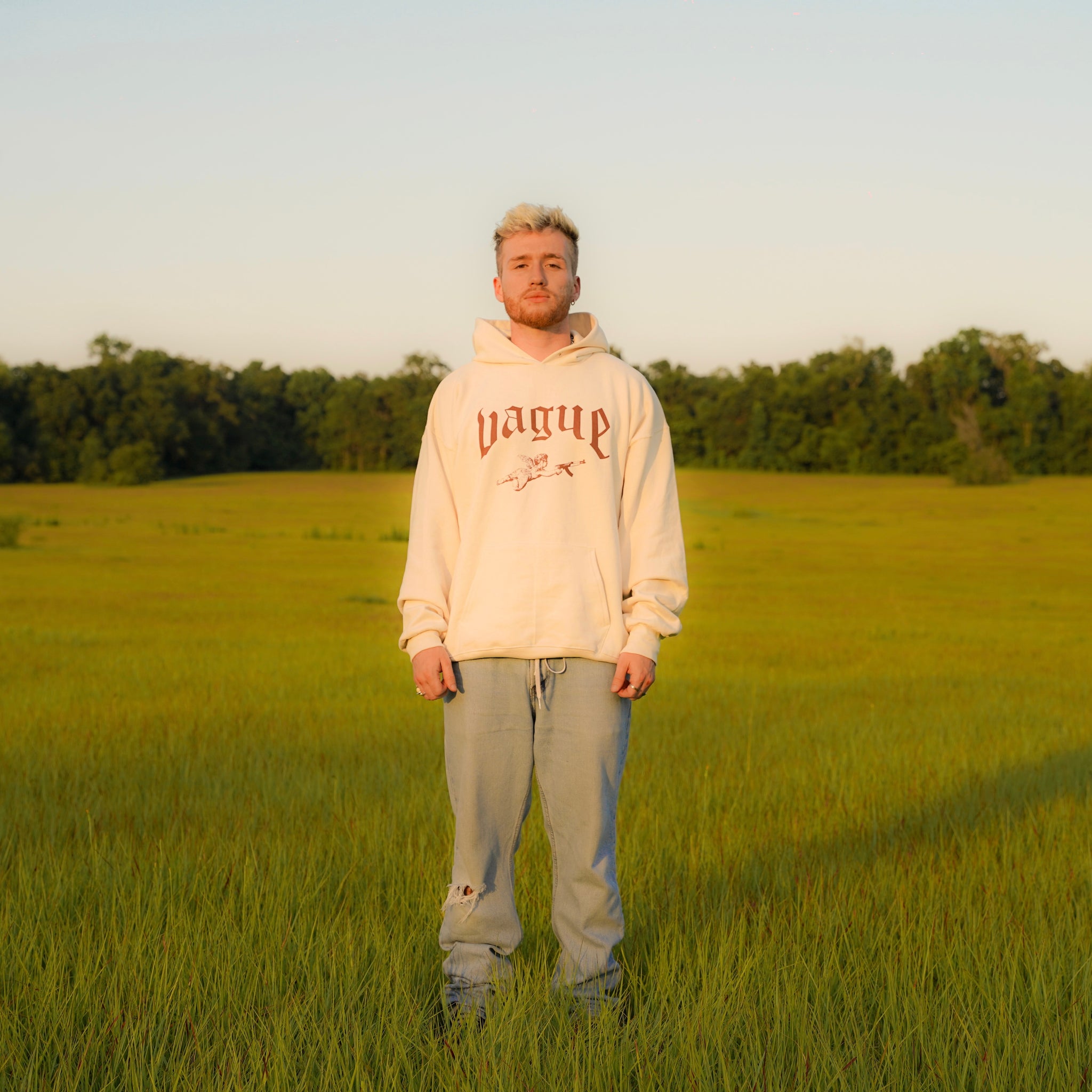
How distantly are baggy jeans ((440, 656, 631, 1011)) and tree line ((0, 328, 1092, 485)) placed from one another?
207 feet

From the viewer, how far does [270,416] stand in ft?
264

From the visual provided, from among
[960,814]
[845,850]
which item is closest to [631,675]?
[845,850]

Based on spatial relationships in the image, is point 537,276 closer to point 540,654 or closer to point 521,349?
point 521,349

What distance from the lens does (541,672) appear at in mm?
3195

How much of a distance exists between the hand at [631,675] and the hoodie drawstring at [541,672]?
15 centimetres

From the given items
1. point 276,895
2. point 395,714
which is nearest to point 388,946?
point 276,895

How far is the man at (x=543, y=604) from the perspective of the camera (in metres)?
3.20

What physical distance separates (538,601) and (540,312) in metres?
0.84

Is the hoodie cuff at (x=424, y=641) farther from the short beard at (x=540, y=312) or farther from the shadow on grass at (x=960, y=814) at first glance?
the shadow on grass at (x=960, y=814)

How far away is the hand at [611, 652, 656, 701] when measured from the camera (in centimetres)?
316

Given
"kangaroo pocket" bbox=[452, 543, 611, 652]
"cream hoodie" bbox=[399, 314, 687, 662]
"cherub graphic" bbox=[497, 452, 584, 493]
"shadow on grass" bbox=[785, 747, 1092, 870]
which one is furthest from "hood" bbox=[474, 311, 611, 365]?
"shadow on grass" bbox=[785, 747, 1092, 870]

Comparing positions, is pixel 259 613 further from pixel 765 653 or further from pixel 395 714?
pixel 395 714

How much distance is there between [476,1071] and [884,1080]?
109 cm

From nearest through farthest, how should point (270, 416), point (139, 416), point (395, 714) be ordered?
point (395, 714)
point (139, 416)
point (270, 416)
